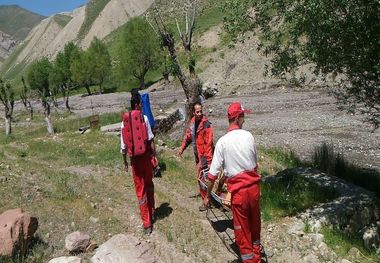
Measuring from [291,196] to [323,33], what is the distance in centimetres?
414

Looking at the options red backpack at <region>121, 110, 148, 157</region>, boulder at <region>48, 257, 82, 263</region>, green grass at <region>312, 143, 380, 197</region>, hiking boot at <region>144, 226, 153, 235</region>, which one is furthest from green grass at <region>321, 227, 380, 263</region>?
boulder at <region>48, 257, 82, 263</region>

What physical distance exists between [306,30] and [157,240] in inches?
247

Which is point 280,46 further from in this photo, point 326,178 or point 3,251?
point 3,251

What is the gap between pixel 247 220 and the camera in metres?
7.20

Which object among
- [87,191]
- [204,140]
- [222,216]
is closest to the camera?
[222,216]

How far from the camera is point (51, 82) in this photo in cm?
9281

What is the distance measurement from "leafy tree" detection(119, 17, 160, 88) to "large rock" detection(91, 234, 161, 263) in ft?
223

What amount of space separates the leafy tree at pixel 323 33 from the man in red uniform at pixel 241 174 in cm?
402

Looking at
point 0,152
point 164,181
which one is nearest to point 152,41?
point 0,152

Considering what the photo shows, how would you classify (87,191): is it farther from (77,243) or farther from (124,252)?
(124,252)

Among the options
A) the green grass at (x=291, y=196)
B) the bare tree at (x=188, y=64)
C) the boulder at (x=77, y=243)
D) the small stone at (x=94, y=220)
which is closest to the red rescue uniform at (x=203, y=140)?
the green grass at (x=291, y=196)

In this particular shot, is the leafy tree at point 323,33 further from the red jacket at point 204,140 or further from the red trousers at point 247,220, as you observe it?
the red trousers at point 247,220

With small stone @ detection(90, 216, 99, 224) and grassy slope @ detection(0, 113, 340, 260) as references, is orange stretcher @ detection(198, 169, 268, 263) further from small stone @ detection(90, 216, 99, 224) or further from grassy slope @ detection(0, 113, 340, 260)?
small stone @ detection(90, 216, 99, 224)

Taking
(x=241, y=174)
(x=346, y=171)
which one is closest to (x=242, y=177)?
(x=241, y=174)
